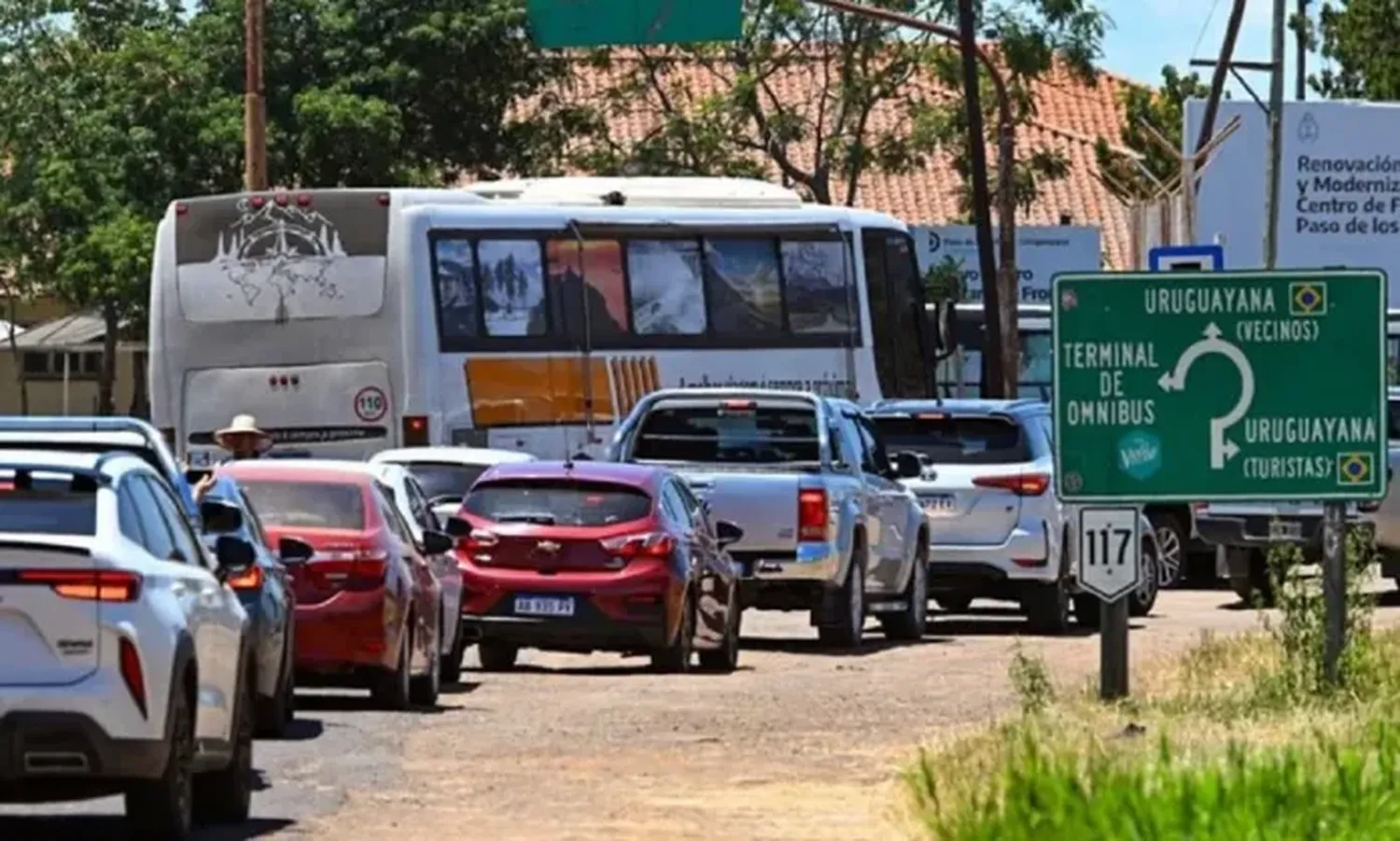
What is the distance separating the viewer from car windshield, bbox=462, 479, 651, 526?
24844 mm

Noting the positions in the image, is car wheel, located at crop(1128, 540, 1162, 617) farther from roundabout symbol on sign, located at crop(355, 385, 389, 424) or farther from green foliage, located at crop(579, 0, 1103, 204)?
green foliage, located at crop(579, 0, 1103, 204)

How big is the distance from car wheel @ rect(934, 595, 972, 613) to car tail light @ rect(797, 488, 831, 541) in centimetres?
629

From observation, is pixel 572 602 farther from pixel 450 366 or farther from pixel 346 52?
pixel 346 52

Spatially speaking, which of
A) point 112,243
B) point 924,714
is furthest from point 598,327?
point 112,243

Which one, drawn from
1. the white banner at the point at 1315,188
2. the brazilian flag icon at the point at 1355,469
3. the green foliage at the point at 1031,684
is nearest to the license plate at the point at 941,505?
the brazilian flag icon at the point at 1355,469

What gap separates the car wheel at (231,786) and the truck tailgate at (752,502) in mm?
12610

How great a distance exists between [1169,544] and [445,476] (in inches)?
429

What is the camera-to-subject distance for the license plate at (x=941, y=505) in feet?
100

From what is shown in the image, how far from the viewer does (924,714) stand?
20500mm

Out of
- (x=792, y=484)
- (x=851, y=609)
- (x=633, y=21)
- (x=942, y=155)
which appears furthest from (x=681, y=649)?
(x=942, y=155)

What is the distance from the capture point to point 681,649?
24.9 meters

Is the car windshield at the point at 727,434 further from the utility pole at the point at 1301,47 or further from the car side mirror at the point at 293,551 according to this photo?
the utility pole at the point at 1301,47

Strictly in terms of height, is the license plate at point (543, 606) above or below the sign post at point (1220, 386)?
below

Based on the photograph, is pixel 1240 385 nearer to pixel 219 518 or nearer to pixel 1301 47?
pixel 219 518
